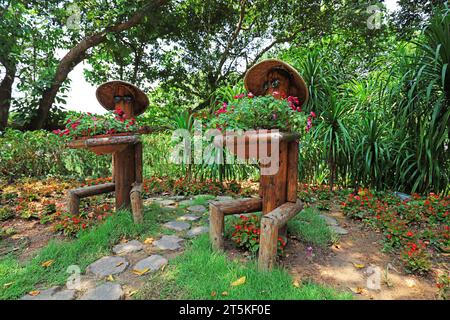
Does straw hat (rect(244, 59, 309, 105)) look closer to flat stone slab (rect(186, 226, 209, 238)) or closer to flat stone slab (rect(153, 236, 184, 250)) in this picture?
flat stone slab (rect(186, 226, 209, 238))

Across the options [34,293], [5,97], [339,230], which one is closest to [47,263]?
[34,293]

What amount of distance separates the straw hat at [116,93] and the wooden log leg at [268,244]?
1961 millimetres

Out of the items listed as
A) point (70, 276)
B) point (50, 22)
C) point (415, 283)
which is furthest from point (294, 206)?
point (50, 22)

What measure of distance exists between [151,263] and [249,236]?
82cm

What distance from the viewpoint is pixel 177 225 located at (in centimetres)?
270

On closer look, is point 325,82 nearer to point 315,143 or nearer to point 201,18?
point 315,143

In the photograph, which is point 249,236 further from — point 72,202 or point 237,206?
point 72,202

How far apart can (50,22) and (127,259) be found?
642 centimetres

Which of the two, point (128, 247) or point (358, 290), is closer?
point (358, 290)

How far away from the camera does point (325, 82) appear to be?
4.01 metres

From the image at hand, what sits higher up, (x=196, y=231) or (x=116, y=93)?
(x=116, y=93)

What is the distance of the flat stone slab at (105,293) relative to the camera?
1.62m

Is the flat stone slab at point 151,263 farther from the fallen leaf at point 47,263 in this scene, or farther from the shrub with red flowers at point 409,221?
the shrub with red flowers at point 409,221

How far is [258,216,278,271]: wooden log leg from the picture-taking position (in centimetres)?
177
